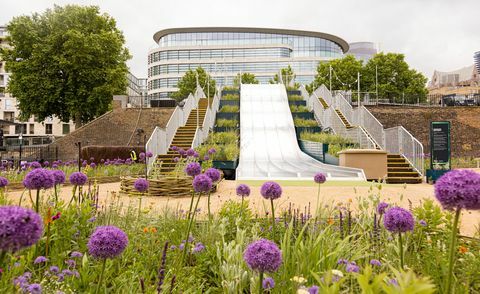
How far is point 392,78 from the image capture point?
51.2 meters

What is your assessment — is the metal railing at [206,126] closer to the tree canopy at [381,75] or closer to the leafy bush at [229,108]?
the leafy bush at [229,108]

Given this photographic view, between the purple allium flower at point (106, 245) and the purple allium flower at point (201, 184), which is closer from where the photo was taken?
the purple allium flower at point (106, 245)

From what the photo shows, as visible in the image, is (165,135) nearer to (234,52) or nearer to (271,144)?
(271,144)

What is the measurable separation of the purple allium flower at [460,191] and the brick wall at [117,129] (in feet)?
85.9

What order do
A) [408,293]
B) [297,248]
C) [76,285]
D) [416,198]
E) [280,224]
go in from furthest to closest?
1. [416,198]
2. [280,224]
3. [297,248]
4. [76,285]
5. [408,293]

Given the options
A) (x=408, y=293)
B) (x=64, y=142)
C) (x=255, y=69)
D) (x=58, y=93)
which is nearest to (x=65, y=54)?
(x=58, y=93)

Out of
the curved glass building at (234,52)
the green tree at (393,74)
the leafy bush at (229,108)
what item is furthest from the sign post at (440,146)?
the curved glass building at (234,52)

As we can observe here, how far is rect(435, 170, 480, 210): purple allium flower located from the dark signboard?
1390cm

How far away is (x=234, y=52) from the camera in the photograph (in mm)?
92438

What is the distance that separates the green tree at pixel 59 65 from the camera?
30.9 metres

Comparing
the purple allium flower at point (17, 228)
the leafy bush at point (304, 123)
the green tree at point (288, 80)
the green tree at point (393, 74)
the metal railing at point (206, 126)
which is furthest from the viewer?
the green tree at point (393, 74)

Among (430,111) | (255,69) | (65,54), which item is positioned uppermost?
(255,69)

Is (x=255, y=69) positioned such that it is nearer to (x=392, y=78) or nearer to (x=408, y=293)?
(x=392, y=78)

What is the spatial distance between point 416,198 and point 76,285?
8467 mm
